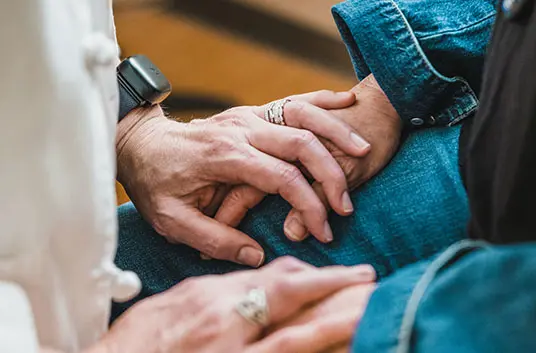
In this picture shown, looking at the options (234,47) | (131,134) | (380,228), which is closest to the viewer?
(380,228)

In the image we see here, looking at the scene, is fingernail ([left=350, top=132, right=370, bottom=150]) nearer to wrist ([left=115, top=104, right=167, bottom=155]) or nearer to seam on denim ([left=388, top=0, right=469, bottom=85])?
seam on denim ([left=388, top=0, right=469, bottom=85])

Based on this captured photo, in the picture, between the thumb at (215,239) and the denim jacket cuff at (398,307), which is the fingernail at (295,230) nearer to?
the thumb at (215,239)

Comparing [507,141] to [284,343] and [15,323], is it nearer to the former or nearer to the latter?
[284,343]

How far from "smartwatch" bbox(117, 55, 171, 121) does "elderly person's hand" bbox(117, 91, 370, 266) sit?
0.02m

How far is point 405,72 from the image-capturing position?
2.57 feet

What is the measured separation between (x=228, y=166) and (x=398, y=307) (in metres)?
0.32

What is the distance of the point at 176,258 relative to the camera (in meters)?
0.81

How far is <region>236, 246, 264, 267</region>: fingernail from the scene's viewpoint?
0.76 meters

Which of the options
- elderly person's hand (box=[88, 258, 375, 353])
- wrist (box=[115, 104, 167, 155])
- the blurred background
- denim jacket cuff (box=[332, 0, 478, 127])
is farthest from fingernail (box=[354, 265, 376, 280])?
the blurred background

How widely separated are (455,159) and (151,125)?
345 millimetres

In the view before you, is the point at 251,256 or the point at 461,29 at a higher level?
the point at 461,29

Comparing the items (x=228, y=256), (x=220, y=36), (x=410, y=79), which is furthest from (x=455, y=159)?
(x=220, y=36)

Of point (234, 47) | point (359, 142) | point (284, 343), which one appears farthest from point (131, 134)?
point (234, 47)

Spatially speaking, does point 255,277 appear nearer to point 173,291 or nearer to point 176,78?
point 173,291
